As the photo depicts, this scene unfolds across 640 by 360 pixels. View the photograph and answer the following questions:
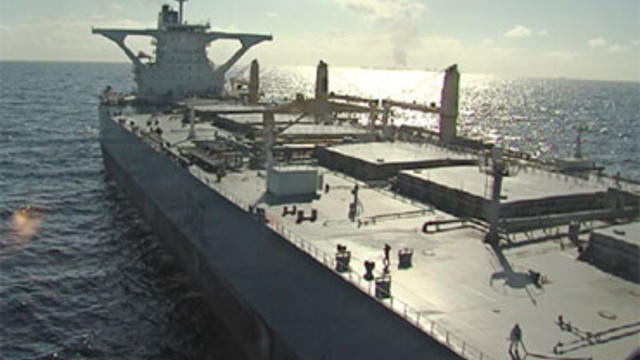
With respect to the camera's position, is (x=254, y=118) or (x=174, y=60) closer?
(x=254, y=118)

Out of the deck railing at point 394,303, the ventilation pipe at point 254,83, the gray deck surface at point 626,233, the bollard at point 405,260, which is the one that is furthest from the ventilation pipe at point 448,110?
the ventilation pipe at point 254,83

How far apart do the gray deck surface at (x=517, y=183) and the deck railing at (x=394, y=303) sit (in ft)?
28.4

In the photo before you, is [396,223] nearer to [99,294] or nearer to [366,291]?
[366,291]

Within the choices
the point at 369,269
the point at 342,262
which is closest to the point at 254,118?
the point at 342,262

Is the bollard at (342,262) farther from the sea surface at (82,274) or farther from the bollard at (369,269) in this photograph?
the sea surface at (82,274)

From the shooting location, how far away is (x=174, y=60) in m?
76.3

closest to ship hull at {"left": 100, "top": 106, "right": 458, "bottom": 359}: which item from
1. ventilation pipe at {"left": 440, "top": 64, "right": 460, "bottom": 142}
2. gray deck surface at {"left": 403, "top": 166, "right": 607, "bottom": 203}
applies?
gray deck surface at {"left": 403, "top": 166, "right": 607, "bottom": 203}

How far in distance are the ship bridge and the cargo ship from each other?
2734 centimetres

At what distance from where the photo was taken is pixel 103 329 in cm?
3072

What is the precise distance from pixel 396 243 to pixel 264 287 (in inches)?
234

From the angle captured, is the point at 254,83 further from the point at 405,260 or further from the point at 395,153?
the point at 405,260

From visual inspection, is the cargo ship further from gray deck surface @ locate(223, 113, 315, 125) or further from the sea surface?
gray deck surface @ locate(223, 113, 315, 125)

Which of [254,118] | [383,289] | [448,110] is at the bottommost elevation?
[383,289]

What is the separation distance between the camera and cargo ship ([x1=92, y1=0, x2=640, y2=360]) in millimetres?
17234
